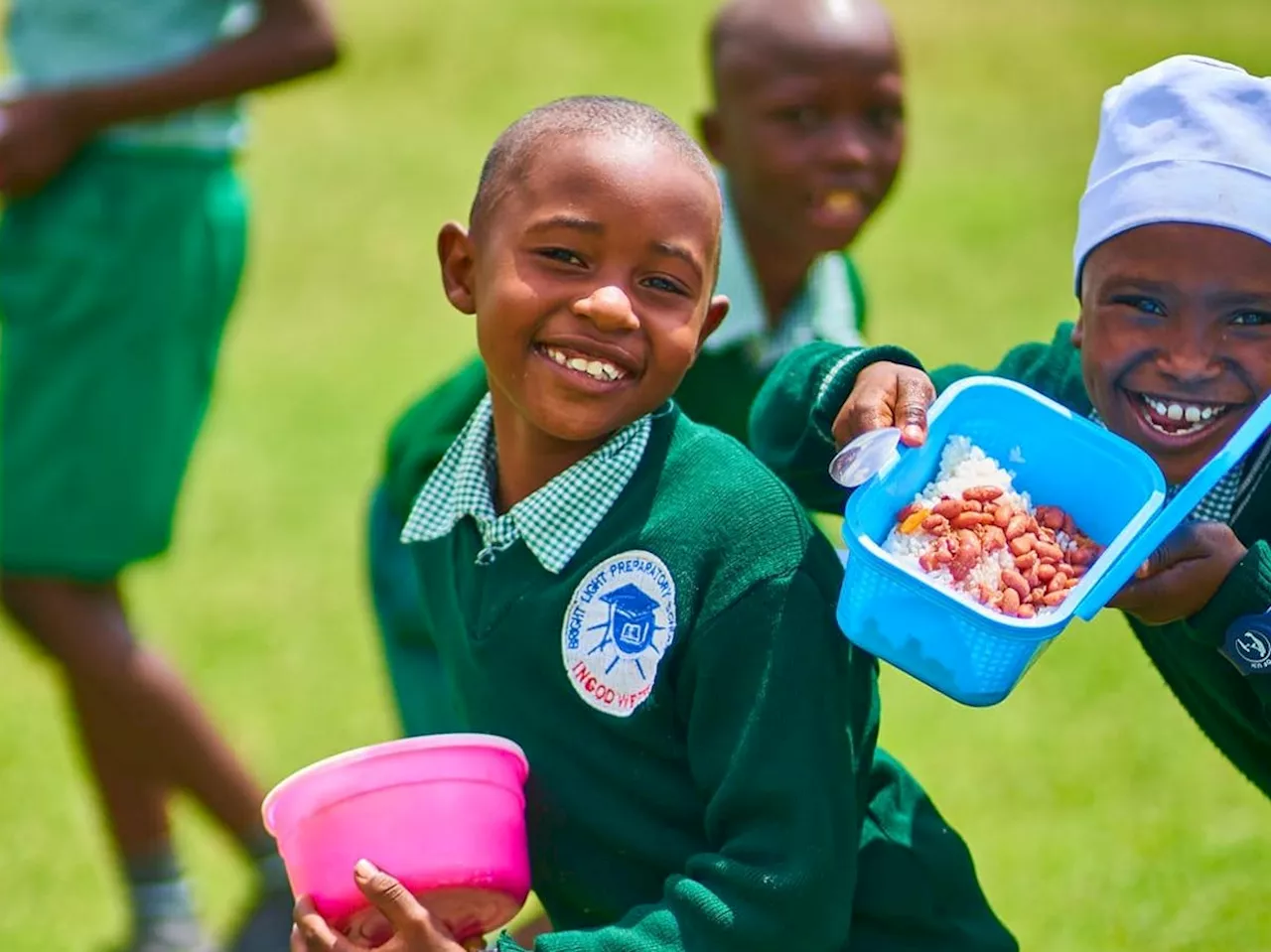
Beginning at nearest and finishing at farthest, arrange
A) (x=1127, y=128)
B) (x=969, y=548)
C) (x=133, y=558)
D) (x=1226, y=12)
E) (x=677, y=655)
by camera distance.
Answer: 1. (x=969, y=548)
2. (x=677, y=655)
3. (x=1127, y=128)
4. (x=133, y=558)
5. (x=1226, y=12)

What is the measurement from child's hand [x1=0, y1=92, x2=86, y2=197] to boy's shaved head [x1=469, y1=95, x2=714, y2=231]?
1.51 meters

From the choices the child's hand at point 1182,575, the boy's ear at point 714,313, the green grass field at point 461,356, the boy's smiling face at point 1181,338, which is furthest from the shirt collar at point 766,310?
the child's hand at point 1182,575

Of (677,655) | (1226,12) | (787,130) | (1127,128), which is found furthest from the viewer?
(1226,12)

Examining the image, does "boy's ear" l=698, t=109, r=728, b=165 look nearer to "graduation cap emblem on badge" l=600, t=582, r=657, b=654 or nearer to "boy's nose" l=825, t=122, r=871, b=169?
"boy's nose" l=825, t=122, r=871, b=169

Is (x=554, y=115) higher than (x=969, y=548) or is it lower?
higher

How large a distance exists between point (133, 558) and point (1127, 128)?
2.12 meters

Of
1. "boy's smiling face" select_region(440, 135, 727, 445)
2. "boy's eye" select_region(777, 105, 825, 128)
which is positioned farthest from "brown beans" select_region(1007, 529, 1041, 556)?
"boy's eye" select_region(777, 105, 825, 128)

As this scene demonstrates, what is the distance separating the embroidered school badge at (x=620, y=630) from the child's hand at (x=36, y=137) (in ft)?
5.94

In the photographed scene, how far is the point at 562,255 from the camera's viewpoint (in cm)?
224

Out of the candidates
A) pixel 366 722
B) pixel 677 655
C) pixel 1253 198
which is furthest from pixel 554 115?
pixel 366 722

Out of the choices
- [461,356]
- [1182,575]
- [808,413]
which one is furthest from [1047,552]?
[461,356]

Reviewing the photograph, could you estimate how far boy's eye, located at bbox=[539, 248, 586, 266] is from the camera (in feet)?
7.32

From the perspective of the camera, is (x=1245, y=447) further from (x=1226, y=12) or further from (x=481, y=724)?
(x=1226, y=12)

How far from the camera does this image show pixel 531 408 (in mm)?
2285
